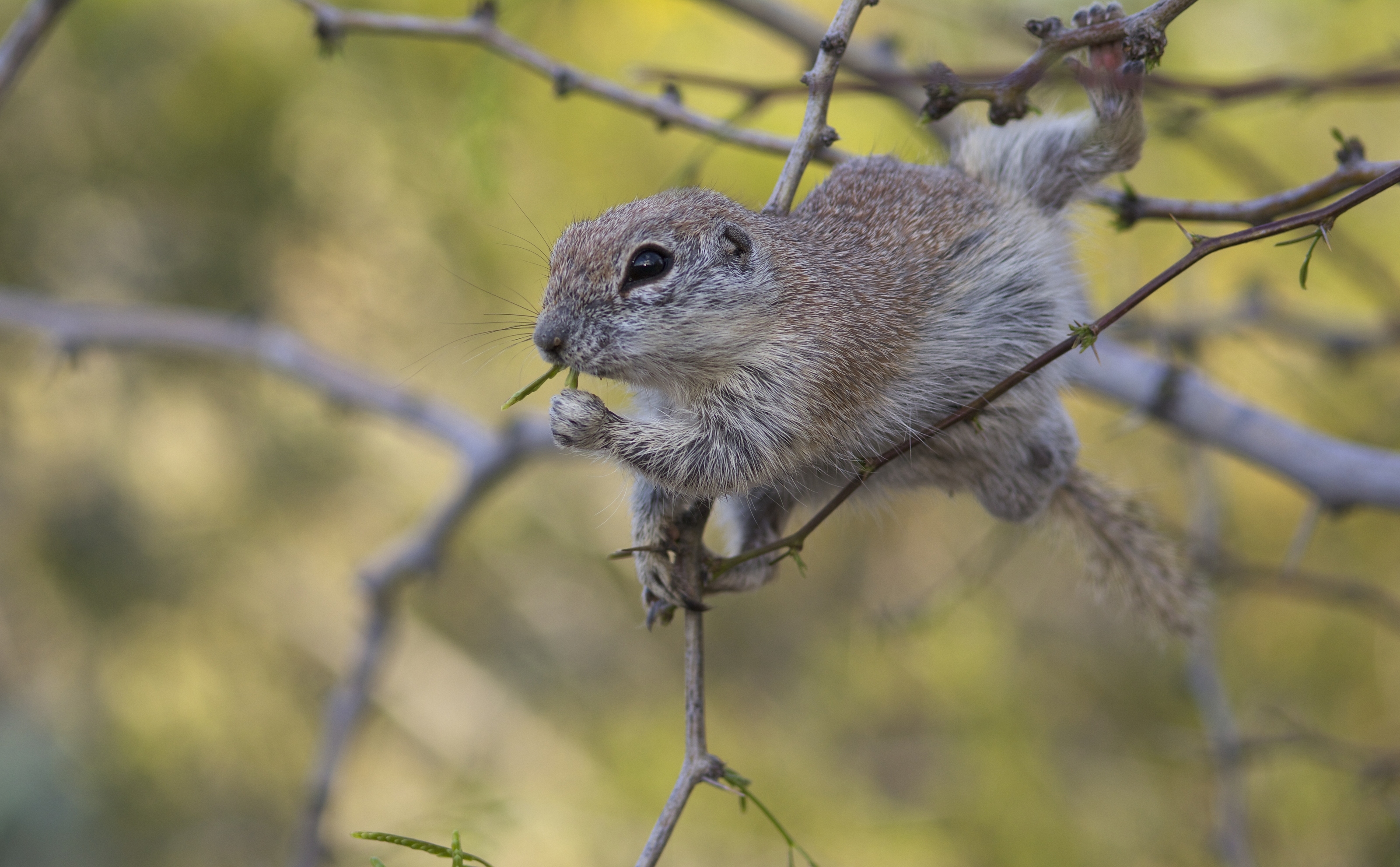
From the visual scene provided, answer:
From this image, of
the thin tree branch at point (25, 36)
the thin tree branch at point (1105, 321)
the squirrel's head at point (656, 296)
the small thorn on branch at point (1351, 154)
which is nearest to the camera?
the thin tree branch at point (1105, 321)

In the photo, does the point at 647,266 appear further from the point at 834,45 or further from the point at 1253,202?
the point at 1253,202

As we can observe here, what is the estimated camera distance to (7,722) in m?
5.68

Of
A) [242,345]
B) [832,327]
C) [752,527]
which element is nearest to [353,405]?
[242,345]

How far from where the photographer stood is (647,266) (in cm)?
185

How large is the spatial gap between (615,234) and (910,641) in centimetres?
362

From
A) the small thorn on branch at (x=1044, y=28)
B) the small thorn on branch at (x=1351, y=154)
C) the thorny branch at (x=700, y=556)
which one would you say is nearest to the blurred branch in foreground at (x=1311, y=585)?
the small thorn on branch at (x=1351, y=154)

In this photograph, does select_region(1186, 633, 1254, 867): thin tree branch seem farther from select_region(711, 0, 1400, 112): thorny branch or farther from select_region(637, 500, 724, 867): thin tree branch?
select_region(637, 500, 724, 867): thin tree branch

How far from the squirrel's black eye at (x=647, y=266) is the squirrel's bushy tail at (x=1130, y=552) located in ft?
3.37

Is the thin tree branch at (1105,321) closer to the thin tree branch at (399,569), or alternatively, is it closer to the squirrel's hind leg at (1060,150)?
the squirrel's hind leg at (1060,150)

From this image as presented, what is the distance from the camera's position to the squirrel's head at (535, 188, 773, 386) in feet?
5.87

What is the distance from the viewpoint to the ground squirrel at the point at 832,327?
1801 mm

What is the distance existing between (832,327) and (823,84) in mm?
398

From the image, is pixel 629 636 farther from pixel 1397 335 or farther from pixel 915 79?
pixel 915 79

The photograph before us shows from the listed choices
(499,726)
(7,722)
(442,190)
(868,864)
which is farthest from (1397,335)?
(7,722)
